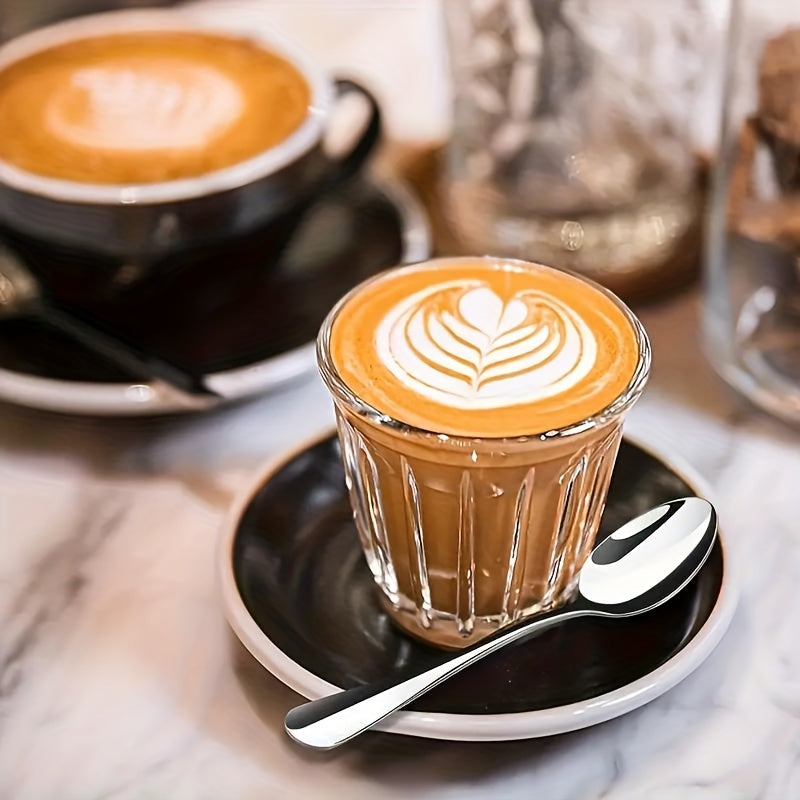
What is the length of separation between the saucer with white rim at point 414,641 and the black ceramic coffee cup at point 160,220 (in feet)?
0.54

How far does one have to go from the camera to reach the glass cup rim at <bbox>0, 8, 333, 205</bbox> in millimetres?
664

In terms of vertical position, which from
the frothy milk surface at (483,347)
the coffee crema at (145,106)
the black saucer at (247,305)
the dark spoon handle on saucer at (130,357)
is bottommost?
the black saucer at (247,305)

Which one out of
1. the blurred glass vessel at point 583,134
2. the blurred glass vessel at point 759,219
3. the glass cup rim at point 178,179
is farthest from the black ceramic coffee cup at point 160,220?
the blurred glass vessel at point 759,219

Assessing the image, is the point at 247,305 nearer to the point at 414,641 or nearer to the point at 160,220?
the point at 160,220

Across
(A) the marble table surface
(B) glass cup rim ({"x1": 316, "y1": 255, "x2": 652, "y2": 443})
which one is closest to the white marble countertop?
(A) the marble table surface

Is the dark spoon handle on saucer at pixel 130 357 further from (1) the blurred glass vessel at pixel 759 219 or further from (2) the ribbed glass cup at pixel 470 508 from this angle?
(1) the blurred glass vessel at pixel 759 219

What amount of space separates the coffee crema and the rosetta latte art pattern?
236 millimetres

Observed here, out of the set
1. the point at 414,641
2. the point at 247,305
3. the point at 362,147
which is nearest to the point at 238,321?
the point at 247,305

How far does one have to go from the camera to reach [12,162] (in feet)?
2.32

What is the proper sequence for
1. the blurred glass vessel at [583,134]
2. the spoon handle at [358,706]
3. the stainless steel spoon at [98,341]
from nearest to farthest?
the spoon handle at [358,706] → the stainless steel spoon at [98,341] → the blurred glass vessel at [583,134]

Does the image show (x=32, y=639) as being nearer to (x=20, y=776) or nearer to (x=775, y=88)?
(x=20, y=776)

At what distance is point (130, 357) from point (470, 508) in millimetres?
260

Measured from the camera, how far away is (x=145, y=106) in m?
0.78

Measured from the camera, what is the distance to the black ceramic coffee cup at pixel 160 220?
67 centimetres
